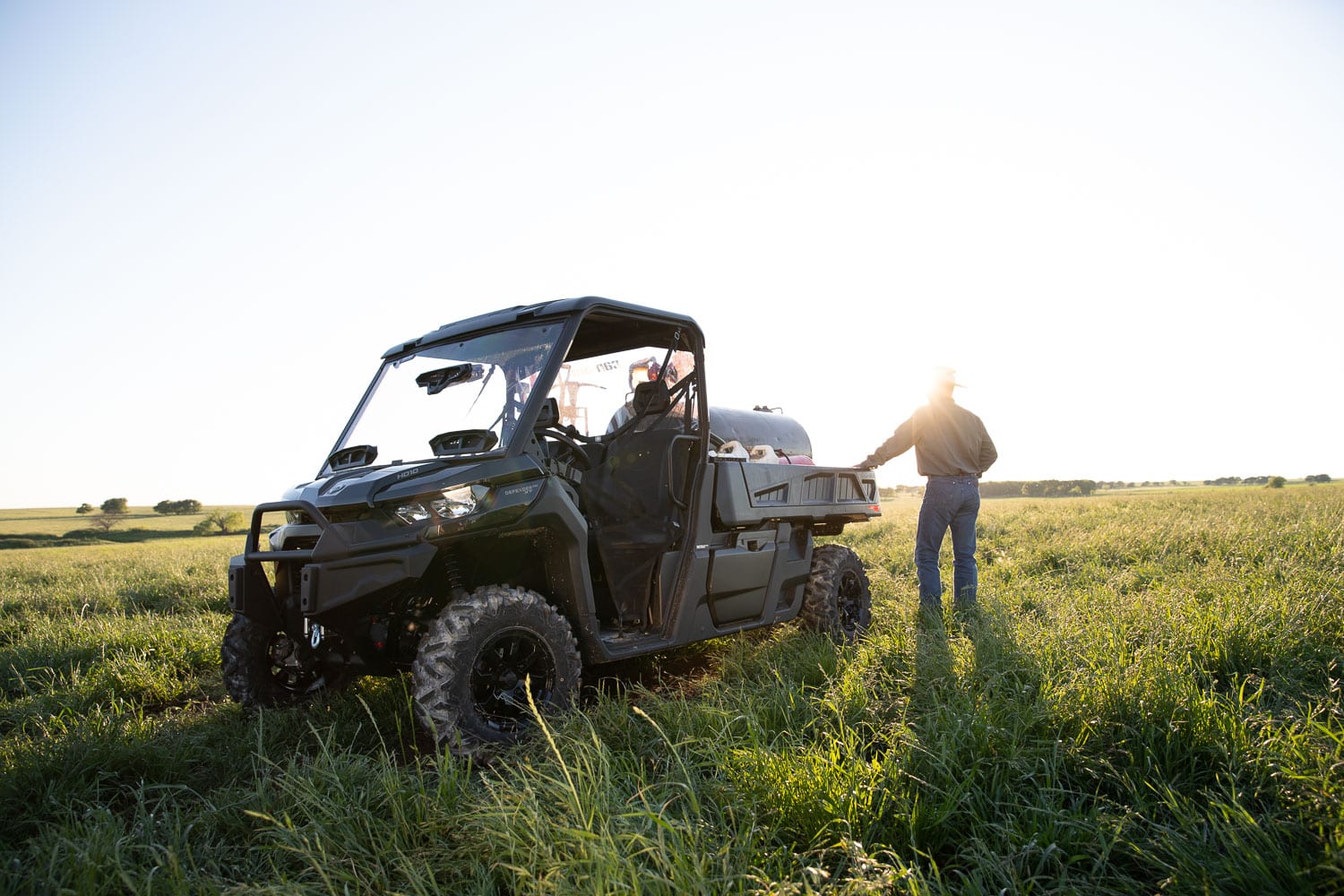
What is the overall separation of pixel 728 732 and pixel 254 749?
2375 mm

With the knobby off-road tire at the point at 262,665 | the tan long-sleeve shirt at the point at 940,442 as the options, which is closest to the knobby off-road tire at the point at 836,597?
the tan long-sleeve shirt at the point at 940,442

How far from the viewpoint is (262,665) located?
4324 millimetres

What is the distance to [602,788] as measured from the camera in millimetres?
2588

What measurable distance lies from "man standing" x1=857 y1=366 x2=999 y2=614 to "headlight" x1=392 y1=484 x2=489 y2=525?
3.96 meters

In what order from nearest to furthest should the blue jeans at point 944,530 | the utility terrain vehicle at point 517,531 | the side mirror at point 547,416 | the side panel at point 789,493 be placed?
the utility terrain vehicle at point 517,531 < the side mirror at point 547,416 < the side panel at point 789,493 < the blue jeans at point 944,530

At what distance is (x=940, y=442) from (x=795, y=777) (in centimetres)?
446

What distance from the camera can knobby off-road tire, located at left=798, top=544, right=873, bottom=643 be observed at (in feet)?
19.3

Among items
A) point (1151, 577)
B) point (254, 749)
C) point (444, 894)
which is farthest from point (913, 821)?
point (1151, 577)

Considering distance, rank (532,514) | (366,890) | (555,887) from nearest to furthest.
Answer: (555,887) → (366,890) → (532,514)

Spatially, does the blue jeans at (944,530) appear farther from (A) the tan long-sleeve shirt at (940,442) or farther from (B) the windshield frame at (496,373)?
(B) the windshield frame at (496,373)

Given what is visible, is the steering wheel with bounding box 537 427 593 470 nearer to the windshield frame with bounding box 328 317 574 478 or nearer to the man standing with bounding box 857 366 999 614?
the windshield frame with bounding box 328 317 574 478

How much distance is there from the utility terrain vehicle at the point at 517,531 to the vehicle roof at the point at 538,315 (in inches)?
0.7

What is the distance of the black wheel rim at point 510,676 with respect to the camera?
361 centimetres

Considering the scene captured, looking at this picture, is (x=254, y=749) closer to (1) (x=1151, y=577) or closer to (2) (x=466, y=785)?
(2) (x=466, y=785)
